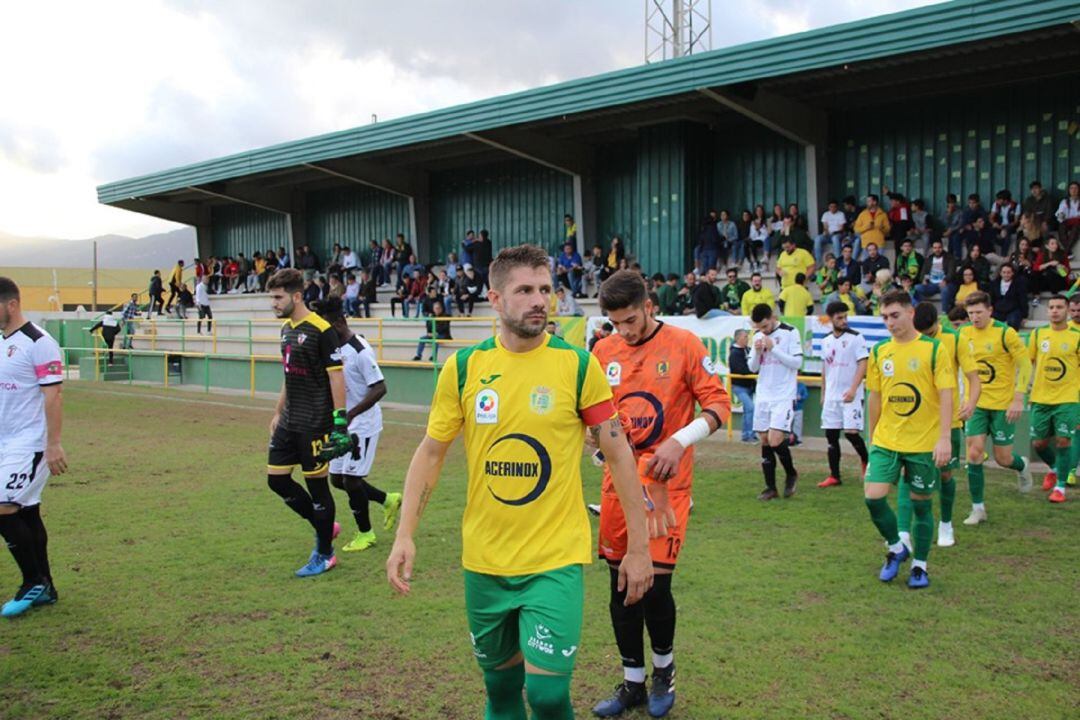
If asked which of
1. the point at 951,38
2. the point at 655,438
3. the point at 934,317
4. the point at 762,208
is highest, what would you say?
the point at 951,38

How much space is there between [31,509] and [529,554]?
4.46 m

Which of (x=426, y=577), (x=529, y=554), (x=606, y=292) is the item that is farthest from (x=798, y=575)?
(x=529, y=554)

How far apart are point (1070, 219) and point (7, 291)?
636 inches

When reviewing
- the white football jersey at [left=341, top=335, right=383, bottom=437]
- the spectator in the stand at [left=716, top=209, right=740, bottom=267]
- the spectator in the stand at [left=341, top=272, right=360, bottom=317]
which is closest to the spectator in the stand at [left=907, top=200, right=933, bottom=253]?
the spectator in the stand at [left=716, top=209, right=740, bottom=267]

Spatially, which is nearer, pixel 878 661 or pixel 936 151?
pixel 878 661

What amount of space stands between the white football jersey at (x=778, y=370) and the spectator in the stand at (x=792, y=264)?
24.3 ft

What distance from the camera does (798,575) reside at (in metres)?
6.96

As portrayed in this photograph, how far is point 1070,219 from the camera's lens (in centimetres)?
1602

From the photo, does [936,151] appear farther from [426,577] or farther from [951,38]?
[426,577]

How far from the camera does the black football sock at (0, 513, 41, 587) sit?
6.22 metres

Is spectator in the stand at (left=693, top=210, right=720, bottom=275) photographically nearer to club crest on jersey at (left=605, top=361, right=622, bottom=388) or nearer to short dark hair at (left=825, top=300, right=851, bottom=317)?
short dark hair at (left=825, top=300, right=851, bottom=317)

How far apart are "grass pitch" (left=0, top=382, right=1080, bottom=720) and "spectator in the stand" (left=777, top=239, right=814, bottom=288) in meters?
8.32

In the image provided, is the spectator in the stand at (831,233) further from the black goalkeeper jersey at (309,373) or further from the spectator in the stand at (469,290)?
the black goalkeeper jersey at (309,373)

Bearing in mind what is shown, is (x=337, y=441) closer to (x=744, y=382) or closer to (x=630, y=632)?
(x=630, y=632)
